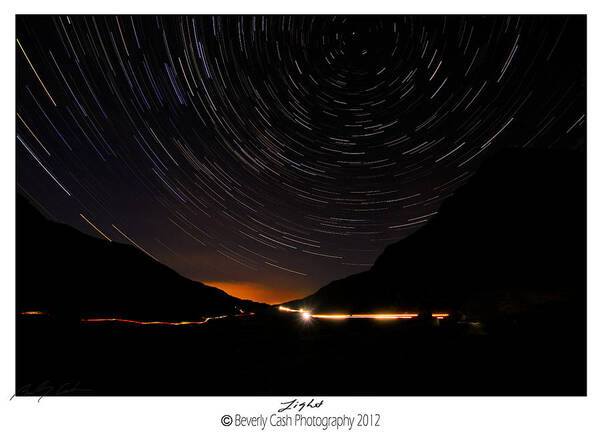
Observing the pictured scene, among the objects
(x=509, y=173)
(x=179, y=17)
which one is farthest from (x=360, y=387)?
(x=509, y=173)

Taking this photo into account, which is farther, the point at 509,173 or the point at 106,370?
the point at 509,173

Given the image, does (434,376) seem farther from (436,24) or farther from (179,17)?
(179,17)
